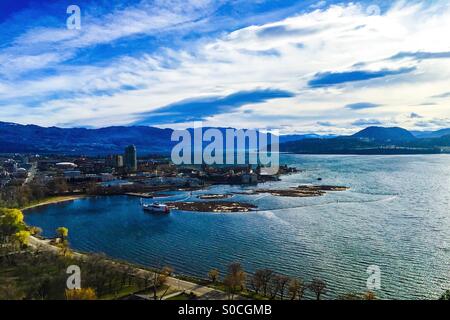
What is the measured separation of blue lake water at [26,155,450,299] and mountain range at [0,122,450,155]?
48.0 m

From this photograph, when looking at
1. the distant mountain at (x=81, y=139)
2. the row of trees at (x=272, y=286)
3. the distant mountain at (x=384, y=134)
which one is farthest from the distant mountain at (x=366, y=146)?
the row of trees at (x=272, y=286)

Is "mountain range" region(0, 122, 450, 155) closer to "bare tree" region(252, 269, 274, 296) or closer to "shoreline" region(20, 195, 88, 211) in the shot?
"shoreline" region(20, 195, 88, 211)

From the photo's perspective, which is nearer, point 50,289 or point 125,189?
point 50,289

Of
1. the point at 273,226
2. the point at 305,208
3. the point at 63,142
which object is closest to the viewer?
the point at 273,226

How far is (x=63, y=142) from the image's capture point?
92812mm

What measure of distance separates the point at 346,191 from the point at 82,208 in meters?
11.6

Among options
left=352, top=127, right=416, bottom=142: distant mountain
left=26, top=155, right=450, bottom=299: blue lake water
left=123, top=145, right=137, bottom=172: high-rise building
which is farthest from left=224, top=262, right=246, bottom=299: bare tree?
left=352, top=127, right=416, bottom=142: distant mountain

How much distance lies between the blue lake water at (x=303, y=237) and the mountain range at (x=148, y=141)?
48.0 m

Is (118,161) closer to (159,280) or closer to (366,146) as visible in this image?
(159,280)

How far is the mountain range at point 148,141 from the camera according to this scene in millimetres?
66062

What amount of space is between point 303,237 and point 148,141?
98.4 m

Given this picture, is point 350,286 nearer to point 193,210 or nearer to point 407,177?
point 193,210
